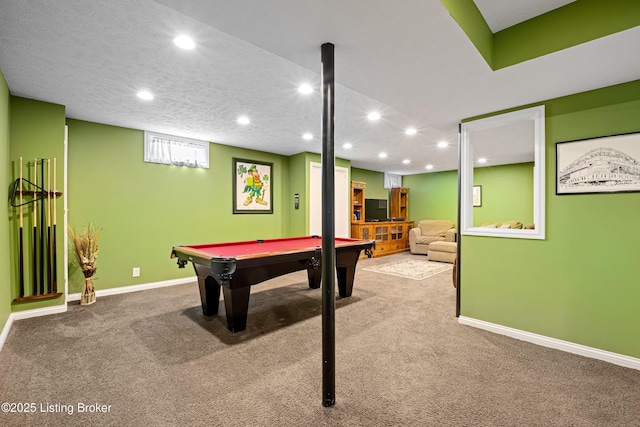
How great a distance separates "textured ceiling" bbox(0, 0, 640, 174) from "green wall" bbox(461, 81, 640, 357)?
247mm

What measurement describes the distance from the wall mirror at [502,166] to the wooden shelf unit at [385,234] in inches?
78.4

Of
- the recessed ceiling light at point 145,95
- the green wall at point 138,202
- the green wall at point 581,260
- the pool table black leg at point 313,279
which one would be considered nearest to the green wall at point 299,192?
the green wall at point 138,202

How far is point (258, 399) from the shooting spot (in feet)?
5.85

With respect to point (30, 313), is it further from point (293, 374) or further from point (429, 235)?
point (429, 235)

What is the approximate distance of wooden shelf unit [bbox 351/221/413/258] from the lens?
715 cm

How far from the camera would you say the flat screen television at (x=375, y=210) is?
26.5ft

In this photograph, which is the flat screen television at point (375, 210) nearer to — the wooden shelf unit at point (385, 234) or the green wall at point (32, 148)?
the wooden shelf unit at point (385, 234)

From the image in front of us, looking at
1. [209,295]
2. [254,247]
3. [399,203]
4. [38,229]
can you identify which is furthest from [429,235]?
[38,229]

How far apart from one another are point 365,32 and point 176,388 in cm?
253

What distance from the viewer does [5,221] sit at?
2818 mm

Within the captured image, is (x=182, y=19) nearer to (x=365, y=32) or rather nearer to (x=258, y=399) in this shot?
(x=365, y=32)

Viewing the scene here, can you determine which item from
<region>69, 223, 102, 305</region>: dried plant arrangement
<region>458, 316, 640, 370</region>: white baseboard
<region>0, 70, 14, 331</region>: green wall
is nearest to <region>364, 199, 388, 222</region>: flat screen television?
<region>458, 316, 640, 370</region>: white baseboard

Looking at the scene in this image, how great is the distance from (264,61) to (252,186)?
11.2 ft

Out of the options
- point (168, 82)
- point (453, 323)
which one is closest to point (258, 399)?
point (453, 323)
